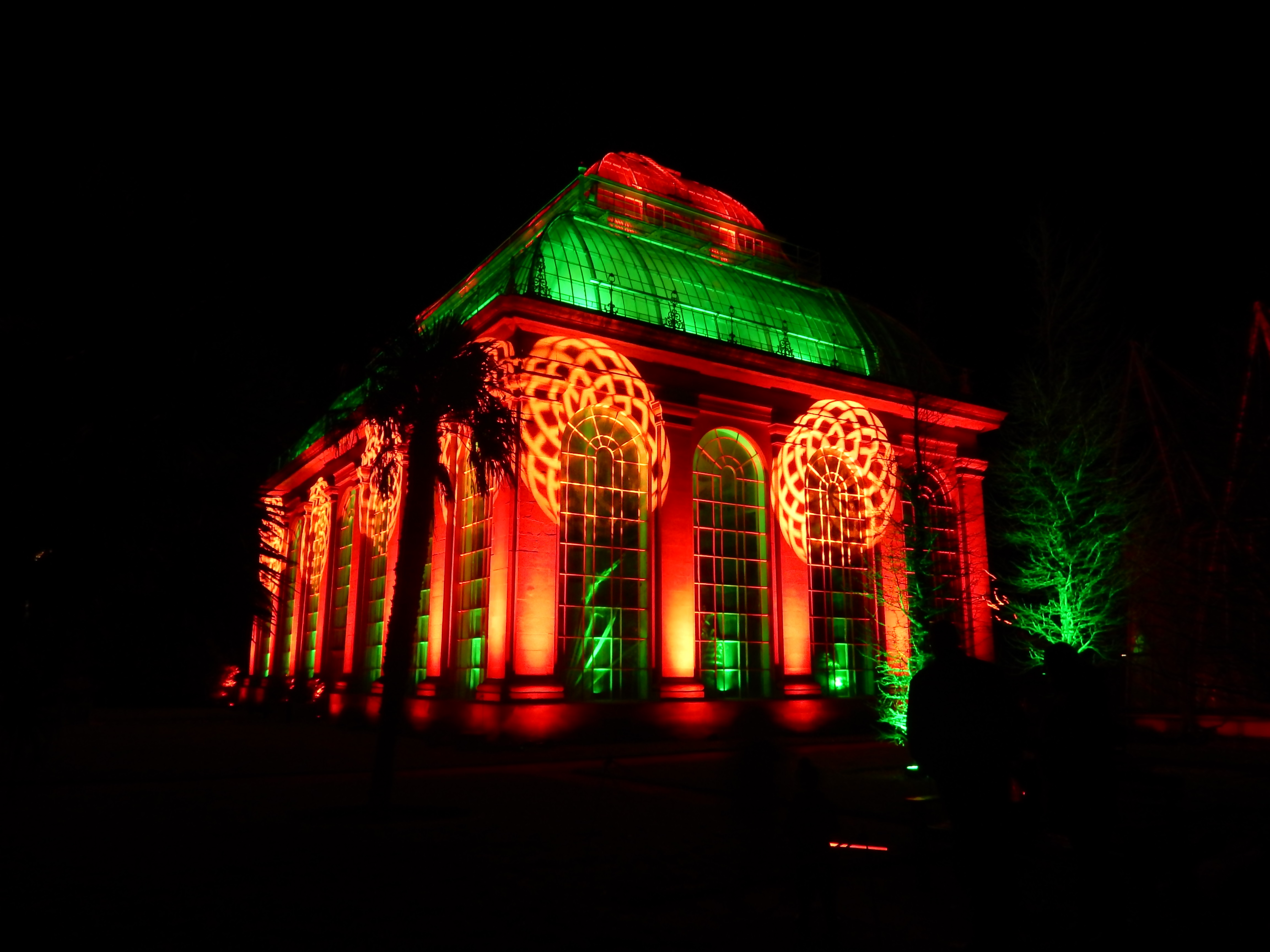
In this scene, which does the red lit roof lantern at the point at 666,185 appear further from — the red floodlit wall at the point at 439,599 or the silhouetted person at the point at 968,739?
the silhouetted person at the point at 968,739

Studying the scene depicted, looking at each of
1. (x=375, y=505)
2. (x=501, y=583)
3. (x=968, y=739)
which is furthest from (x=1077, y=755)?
(x=375, y=505)

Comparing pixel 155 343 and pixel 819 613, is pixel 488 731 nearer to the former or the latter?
pixel 819 613

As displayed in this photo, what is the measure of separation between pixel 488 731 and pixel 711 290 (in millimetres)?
16454

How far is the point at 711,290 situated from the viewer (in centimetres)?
3088

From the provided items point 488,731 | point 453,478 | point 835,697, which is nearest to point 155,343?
point 488,731

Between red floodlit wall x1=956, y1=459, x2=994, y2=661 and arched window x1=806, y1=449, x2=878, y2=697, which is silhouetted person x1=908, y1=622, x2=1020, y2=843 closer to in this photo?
red floodlit wall x1=956, y1=459, x2=994, y2=661

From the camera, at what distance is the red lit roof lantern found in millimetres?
32531

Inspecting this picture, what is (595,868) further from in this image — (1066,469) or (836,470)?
(836,470)

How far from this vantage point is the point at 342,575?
125ft

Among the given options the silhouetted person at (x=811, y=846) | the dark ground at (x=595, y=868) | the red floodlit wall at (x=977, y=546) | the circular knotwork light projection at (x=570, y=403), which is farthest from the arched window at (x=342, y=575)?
the silhouetted person at (x=811, y=846)

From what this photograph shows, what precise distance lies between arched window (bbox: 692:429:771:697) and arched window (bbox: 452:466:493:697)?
640cm

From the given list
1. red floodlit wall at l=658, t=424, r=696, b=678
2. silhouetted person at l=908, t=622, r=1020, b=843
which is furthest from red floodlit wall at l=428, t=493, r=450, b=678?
silhouetted person at l=908, t=622, r=1020, b=843

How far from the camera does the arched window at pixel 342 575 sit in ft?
122

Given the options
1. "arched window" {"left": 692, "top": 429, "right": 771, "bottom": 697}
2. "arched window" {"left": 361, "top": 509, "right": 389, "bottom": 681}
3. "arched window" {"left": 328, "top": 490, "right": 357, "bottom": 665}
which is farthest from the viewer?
"arched window" {"left": 328, "top": 490, "right": 357, "bottom": 665}
